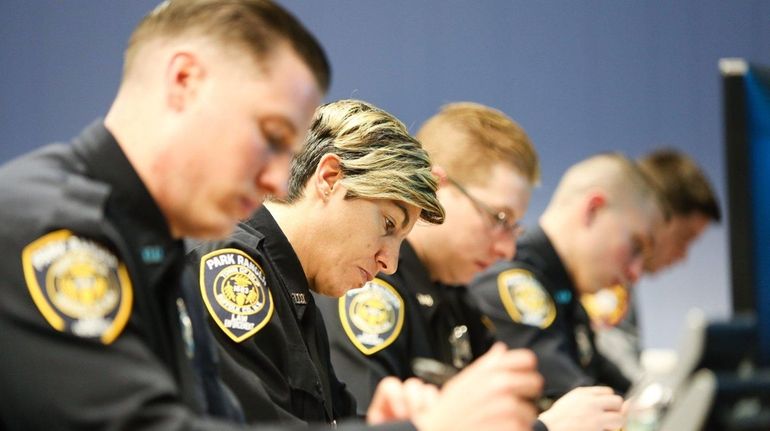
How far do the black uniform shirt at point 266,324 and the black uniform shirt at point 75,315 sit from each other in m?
0.58

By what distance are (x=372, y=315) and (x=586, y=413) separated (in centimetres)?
61

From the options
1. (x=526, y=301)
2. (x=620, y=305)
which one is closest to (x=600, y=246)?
(x=526, y=301)

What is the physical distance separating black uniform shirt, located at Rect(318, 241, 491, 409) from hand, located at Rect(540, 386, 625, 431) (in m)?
0.47

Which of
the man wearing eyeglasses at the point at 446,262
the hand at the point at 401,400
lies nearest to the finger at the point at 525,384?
the hand at the point at 401,400

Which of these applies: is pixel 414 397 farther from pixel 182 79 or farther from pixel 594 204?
pixel 594 204

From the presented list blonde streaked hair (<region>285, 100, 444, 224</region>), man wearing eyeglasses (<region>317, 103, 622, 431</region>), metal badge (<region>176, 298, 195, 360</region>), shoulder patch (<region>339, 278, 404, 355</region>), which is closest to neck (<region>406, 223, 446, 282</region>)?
man wearing eyeglasses (<region>317, 103, 622, 431</region>)

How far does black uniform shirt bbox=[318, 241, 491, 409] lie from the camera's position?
2443 mm

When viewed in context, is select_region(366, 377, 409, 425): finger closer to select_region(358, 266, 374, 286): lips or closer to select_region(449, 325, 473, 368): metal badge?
select_region(358, 266, 374, 286): lips

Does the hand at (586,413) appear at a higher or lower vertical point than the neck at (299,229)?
lower

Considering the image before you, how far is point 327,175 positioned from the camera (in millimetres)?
2127

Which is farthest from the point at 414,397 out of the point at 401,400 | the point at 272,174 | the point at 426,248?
the point at 426,248

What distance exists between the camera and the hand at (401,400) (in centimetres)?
124

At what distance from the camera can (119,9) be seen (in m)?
3.41

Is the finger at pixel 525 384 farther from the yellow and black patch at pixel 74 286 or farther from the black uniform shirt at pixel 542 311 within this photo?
the black uniform shirt at pixel 542 311
